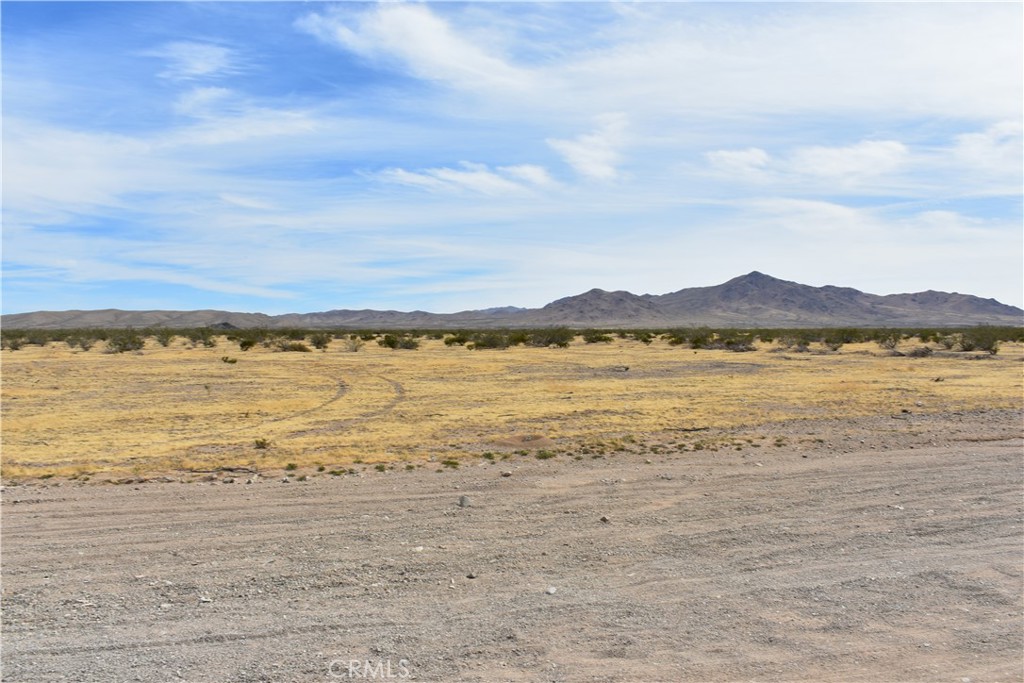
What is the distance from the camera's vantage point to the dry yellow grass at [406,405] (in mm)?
14156

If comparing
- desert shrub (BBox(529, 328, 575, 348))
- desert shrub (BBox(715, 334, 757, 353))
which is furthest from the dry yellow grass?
desert shrub (BBox(529, 328, 575, 348))

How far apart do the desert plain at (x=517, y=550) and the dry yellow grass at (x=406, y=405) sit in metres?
0.21

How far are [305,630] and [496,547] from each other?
98.6 inches

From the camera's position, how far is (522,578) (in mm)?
6914

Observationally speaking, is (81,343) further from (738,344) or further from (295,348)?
(738,344)

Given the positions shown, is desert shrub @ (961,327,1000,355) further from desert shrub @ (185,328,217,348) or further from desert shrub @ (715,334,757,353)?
desert shrub @ (185,328,217,348)

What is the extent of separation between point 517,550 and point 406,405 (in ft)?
47.6

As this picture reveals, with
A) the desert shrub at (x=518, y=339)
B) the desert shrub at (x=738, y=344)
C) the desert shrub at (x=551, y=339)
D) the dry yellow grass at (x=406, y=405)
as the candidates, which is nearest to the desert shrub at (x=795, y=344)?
the desert shrub at (x=738, y=344)

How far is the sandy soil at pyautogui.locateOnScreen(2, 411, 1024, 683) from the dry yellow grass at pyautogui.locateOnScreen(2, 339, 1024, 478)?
317 cm

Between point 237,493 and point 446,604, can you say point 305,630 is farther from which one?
point 237,493

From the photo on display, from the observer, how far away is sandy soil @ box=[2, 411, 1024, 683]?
5324 millimetres

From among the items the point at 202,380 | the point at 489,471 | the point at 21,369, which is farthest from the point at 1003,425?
the point at 21,369

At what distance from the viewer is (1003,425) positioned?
646 inches

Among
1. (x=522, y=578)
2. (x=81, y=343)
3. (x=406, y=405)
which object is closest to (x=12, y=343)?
(x=81, y=343)
